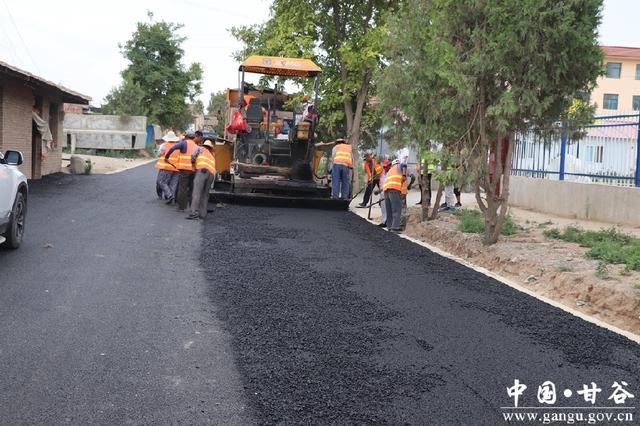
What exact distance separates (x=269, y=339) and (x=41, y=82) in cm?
1601

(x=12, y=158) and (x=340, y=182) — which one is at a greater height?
(x=12, y=158)

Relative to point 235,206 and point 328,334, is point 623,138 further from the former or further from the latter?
point 328,334

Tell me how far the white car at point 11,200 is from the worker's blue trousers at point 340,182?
28.4ft

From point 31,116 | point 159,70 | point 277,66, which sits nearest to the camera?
point 277,66

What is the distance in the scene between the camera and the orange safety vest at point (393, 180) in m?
13.6

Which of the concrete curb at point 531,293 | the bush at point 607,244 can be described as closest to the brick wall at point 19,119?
the concrete curb at point 531,293

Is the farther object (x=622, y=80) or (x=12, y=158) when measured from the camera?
(x=622, y=80)

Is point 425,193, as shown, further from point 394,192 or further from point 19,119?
point 19,119

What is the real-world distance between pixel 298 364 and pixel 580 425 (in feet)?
6.11

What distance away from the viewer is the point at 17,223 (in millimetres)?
9023

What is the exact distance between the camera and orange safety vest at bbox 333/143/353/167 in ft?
55.0

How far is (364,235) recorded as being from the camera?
489 inches

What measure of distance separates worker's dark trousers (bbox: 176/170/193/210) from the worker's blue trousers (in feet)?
12.4

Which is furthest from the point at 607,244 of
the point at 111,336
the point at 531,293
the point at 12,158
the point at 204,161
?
the point at 12,158
